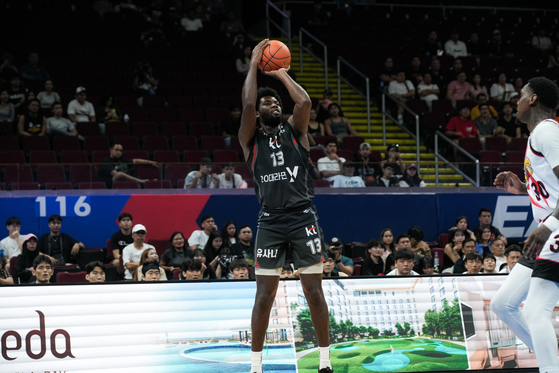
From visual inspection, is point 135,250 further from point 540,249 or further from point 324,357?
point 540,249

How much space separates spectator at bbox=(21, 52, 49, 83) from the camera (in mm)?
15102

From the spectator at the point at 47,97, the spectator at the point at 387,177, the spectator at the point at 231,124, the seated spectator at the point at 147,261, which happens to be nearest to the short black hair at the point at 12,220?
the seated spectator at the point at 147,261

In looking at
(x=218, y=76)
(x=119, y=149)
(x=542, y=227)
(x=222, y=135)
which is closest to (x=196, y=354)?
(x=542, y=227)

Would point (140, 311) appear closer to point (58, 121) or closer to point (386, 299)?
point (386, 299)

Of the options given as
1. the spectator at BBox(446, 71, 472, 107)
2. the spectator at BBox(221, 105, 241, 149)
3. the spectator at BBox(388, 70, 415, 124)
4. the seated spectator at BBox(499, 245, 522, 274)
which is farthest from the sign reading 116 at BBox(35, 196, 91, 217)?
→ the spectator at BBox(446, 71, 472, 107)

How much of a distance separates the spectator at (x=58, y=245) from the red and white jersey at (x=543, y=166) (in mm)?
7955

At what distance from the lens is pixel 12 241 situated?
34.7 ft

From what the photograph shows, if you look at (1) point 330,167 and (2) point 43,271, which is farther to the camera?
(1) point 330,167

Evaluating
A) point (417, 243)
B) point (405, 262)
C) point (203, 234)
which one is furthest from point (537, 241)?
point (203, 234)

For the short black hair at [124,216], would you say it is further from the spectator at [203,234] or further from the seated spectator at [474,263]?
the seated spectator at [474,263]

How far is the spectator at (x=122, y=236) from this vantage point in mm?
10633

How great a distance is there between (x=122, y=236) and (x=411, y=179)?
5621 mm

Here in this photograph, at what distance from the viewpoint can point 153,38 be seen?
17.9 m

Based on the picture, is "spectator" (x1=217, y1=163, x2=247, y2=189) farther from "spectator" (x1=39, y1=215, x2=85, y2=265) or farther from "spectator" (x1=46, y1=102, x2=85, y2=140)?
"spectator" (x1=46, y1=102, x2=85, y2=140)
